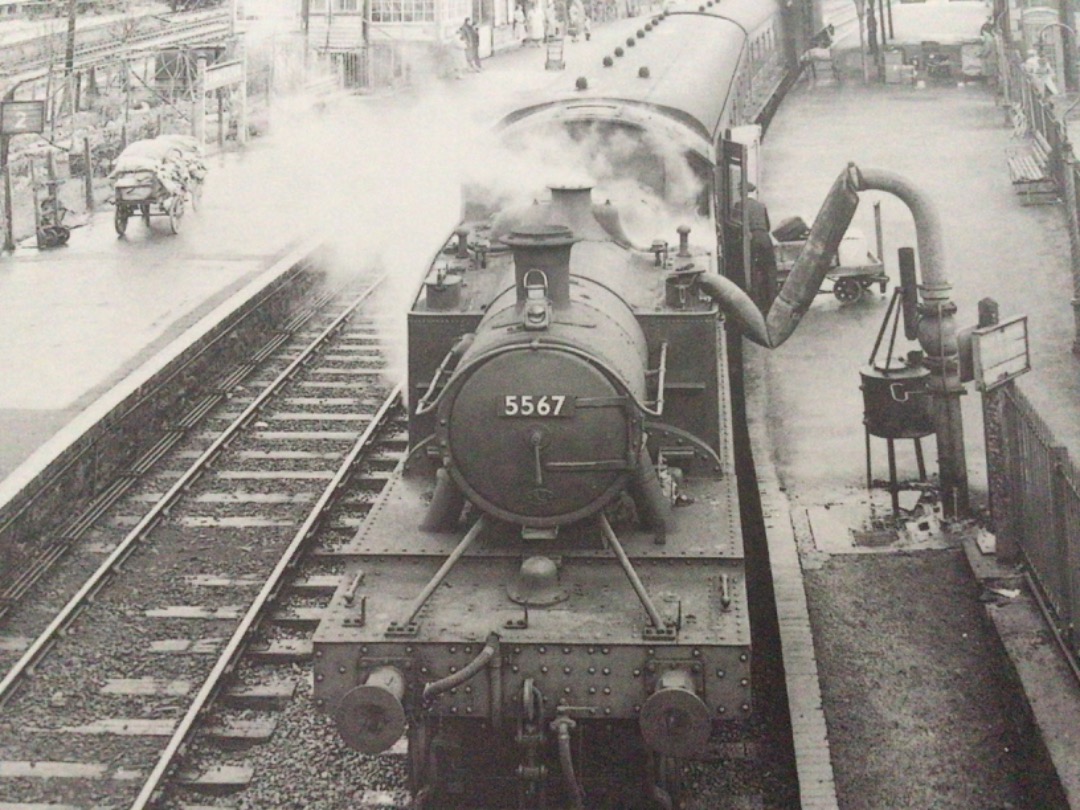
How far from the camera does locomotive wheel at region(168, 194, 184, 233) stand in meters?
19.4

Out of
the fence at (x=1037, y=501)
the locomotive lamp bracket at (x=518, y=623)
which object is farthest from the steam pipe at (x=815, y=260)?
the locomotive lamp bracket at (x=518, y=623)

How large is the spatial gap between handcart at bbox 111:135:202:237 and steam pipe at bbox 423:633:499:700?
48.1 ft

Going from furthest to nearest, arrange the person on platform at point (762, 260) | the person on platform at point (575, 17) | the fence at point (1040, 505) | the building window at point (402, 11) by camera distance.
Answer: the building window at point (402, 11) < the person on platform at point (575, 17) < the person on platform at point (762, 260) < the fence at point (1040, 505)

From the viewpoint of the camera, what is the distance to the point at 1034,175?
63.9 ft

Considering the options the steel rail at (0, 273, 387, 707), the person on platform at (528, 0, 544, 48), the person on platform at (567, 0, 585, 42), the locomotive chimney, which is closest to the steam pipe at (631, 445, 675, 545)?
the locomotive chimney

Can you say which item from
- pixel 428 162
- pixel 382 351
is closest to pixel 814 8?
pixel 428 162

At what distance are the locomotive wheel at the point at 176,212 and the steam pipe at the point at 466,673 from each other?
14.8m

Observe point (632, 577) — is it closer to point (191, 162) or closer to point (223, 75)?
point (191, 162)

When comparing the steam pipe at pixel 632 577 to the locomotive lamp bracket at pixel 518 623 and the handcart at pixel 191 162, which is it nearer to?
the locomotive lamp bracket at pixel 518 623

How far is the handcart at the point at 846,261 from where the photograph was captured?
15.1m

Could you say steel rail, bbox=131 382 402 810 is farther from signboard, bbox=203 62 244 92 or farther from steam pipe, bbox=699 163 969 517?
signboard, bbox=203 62 244 92

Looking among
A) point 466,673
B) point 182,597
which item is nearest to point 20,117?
point 182,597

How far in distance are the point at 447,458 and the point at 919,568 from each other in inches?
156

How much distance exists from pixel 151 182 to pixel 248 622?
40.0 ft
